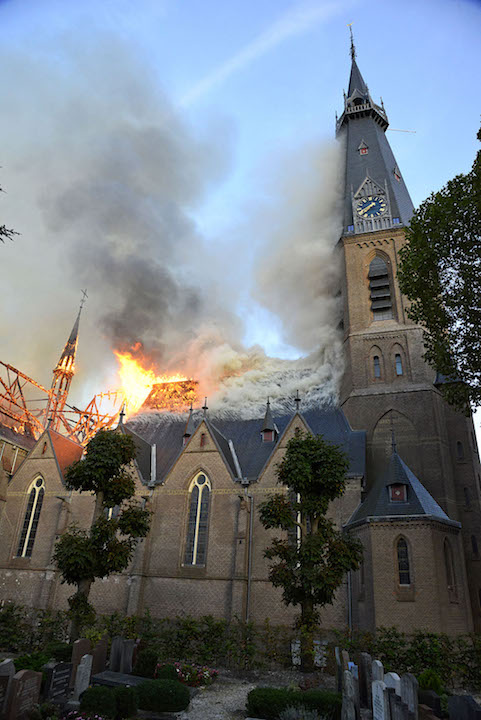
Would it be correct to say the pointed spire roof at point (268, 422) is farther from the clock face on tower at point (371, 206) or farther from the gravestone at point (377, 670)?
the gravestone at point (377, 670)

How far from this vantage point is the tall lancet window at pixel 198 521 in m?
29.1

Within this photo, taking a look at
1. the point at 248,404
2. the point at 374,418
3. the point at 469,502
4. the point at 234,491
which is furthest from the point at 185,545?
the point at 469,502

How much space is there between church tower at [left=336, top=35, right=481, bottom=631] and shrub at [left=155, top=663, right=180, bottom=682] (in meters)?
13.1

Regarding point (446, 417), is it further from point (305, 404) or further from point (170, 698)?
point (170, 698)

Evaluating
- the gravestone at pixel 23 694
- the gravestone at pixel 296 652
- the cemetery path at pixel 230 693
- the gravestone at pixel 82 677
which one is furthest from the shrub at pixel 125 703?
the gravestone at pixel 296 652

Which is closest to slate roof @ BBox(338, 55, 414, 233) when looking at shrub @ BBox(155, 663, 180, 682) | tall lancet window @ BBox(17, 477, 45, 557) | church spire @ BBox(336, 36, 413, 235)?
church spire @ BBox(336, 36, 413, 235)

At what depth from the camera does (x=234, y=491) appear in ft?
98.1

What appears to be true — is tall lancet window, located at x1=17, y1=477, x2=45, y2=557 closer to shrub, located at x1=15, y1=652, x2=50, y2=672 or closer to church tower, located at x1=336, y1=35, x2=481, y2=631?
shrub, located at x1=15, y1=652, x2=50, y2=672

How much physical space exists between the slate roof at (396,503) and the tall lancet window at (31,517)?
2114cm

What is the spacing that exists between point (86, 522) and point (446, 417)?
2486cm

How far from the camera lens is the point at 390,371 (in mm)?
34312

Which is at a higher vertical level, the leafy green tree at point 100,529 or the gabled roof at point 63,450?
the gabled roof at point 63,450

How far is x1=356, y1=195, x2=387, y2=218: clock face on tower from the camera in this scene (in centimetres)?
4144

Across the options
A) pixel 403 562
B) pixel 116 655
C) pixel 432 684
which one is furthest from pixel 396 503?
pixel 116 655
